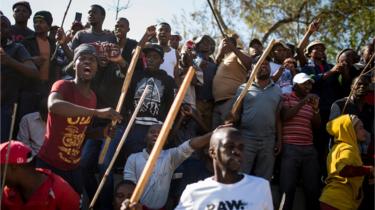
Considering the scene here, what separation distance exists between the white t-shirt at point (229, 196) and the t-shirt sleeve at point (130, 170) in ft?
7.34

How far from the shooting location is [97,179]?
7465 millimetres

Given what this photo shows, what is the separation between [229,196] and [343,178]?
313 centimetres

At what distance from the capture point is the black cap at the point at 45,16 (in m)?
8.45

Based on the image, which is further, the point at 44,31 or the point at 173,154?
the point at 44,31

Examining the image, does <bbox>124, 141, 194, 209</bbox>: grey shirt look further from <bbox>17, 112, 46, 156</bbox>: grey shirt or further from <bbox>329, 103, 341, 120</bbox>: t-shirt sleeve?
<bbox>329, 103, 341, 120</bbox>: t-shirt sleeve

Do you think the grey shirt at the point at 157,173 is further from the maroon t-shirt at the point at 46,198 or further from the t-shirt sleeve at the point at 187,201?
the t-shirt sleeve at the point at 187,201

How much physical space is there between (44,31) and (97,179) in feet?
6.82

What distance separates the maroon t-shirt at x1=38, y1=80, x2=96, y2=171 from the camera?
5836 millimetres

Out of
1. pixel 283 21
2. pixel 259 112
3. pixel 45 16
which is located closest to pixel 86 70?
pixel 259 112

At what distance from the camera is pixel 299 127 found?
8.02 metres

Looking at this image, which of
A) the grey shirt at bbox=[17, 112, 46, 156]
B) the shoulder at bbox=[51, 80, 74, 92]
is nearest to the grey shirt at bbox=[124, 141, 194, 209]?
the grey shirt at bbox=[17, 112, 46, 156]

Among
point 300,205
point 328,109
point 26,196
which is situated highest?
point 328,109

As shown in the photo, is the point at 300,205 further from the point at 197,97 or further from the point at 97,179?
the point at 97,179

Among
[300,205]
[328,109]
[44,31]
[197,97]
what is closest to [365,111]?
[328,109]
